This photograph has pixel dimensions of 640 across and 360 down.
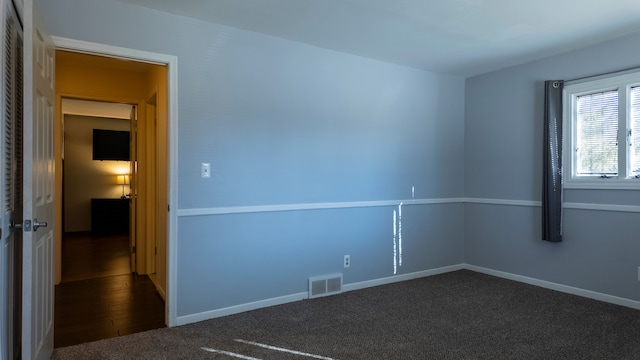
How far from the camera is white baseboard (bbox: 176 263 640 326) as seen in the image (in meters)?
3.11

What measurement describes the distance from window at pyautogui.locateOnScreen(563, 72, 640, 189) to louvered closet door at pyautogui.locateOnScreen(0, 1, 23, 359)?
4.26 m

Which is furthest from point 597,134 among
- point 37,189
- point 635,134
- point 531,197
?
point 37,189

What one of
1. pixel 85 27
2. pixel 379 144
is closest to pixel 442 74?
pixel 379 144

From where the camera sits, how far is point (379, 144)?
408 centimetres

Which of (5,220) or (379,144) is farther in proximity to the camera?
(379,144)

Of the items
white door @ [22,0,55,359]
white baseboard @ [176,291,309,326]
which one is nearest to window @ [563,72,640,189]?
white baseboard @ [176,291,309,326]

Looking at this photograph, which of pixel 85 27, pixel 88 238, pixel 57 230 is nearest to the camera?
pixel 85 27

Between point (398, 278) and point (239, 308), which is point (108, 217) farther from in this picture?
point (398, 278)

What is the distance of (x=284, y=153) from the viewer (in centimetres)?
346

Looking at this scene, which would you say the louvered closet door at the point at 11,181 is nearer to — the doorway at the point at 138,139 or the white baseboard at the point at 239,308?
the white baseboard at the point at 239,308

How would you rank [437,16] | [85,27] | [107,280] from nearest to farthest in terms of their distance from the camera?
1. [85,27]
2. [437,16]
3. [107,280]

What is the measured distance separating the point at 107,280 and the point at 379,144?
3.29 meters

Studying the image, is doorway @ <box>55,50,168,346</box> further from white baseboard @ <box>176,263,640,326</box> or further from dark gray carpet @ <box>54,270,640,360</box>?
dark gray carpet @ <box>54,270,640,360</box>

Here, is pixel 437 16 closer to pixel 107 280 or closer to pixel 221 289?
pixel 221 289
